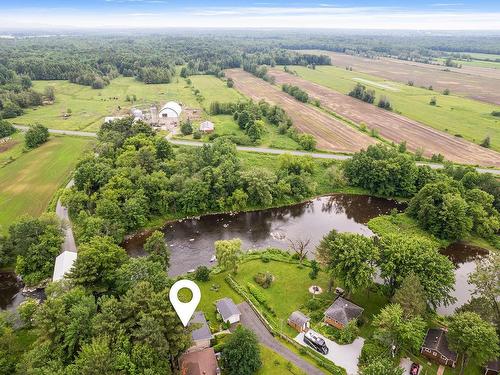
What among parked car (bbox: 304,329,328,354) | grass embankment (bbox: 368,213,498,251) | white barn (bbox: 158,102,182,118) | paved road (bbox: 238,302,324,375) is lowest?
grass embankment (bbox: 368,213,498,251)

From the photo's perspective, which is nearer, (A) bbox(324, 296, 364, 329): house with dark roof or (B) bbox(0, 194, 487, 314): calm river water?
(A) bbox(324, 296, 364, 329): house with dark roof

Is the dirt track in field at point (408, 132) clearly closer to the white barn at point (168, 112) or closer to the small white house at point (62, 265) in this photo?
the white barn at point (168, 112)

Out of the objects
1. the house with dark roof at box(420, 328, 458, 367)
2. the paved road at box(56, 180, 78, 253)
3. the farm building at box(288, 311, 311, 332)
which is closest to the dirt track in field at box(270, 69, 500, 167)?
the house with dark roof at box(420, 328, 458, 367)

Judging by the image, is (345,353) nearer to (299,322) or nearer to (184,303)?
(299,322)

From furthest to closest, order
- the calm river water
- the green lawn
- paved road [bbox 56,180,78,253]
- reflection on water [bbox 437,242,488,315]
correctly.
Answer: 1. the green lawn
2. paved road [bbox 56,180,78,253]
3. the calm river water
4. reflection on water [bbox 437,242,488,315]

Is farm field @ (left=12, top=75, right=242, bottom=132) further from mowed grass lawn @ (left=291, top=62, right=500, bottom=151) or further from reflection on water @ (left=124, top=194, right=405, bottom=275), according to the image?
reflection on water @ (left=124, top=194, right=405, bottom=275)

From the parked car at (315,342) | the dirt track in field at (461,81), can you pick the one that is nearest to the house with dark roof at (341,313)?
the parked car at (315,342)

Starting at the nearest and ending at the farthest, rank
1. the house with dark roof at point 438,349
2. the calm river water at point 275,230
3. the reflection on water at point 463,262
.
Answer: the house with dark roof at point 438,349 → the reflection on water at point 463,262 → the calm river water at point 275,230
